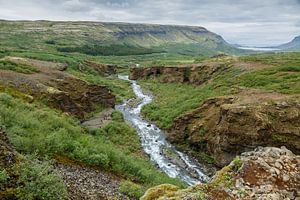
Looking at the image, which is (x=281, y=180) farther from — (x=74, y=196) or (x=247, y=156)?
(x=74, y=196)

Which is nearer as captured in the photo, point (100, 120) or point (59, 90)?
point (59, 90)

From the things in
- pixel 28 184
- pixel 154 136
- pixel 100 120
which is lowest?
pixel 154 136

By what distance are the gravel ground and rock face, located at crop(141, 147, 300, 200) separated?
5067mm

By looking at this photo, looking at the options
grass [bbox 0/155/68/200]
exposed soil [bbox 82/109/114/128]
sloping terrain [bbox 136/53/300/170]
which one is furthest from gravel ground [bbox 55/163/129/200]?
exposed soil [bbox 82/109/114/128]

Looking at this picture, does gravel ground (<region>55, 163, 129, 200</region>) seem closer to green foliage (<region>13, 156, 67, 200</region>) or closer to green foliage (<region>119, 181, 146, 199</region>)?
green foliage (<region>119, 181, 146, 199</region>)

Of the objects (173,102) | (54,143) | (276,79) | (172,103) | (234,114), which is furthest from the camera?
(173,102)

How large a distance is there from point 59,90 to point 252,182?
39.9 meters

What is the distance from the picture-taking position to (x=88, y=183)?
19516mm

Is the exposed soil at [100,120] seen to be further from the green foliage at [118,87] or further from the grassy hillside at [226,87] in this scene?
the green foliage at [118,87]

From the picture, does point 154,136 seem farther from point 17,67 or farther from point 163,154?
point 17,67

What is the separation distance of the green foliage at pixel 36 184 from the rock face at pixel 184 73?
2596 inches

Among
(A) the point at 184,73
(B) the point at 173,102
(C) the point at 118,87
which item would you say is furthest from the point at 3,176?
(A) the point at 184,73

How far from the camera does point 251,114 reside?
38.2 meters

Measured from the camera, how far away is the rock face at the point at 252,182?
12.2 meters
